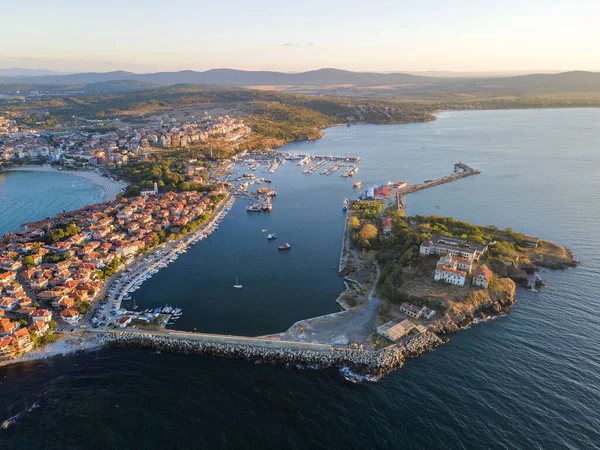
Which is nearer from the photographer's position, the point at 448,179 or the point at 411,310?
the point at 411,310

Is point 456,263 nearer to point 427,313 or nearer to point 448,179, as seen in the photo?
point 427,313

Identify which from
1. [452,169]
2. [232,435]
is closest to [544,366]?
[232,435]

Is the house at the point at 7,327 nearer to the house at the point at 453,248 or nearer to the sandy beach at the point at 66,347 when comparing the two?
the sandy beach at the point at 66,347

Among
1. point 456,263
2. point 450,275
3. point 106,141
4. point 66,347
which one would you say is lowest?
point 66,347

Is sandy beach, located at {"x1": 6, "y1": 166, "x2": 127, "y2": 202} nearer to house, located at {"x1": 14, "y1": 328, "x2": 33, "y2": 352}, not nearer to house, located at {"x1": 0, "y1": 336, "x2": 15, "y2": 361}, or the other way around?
house, located at {"x1": 14, "y1": 328, "x2": 33, "y2": 352}

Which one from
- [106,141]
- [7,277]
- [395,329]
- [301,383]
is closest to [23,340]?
[7,277]
